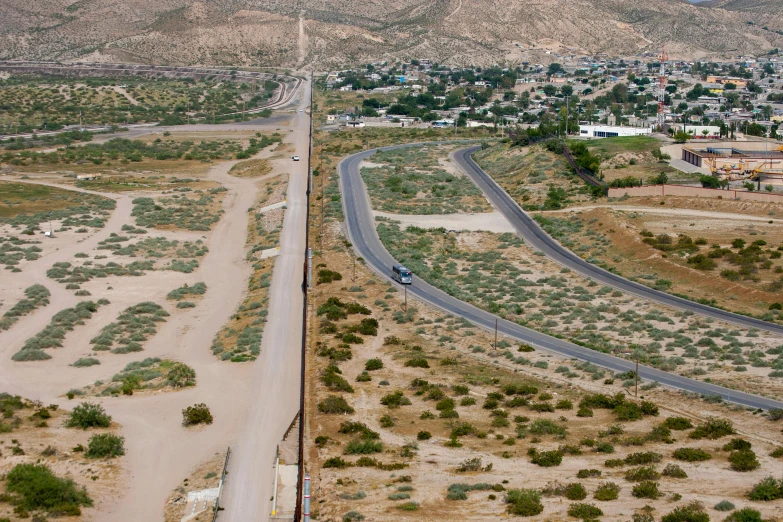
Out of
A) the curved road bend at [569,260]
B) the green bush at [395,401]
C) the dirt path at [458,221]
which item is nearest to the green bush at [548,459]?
the green bush at [395,401]

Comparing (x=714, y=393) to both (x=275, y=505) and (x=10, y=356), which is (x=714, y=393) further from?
(x=10, y=356)

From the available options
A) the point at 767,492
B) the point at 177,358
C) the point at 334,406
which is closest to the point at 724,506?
the point at 767,492

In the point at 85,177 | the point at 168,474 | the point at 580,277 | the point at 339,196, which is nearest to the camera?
the point at 168,474

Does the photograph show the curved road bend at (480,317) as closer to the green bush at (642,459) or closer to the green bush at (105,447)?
the green bush at (642,459)

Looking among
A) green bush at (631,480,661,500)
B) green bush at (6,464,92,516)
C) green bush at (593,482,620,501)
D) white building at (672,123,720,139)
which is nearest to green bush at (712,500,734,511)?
green bush at (631,480,661,500)

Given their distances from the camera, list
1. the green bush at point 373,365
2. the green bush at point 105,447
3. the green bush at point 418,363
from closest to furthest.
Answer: the green bush at point 105,447, the green bush at point 373,365, the green bush at point 418,363

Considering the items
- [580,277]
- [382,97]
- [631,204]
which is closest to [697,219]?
[631,204]

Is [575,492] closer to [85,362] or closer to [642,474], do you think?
[642,474]
